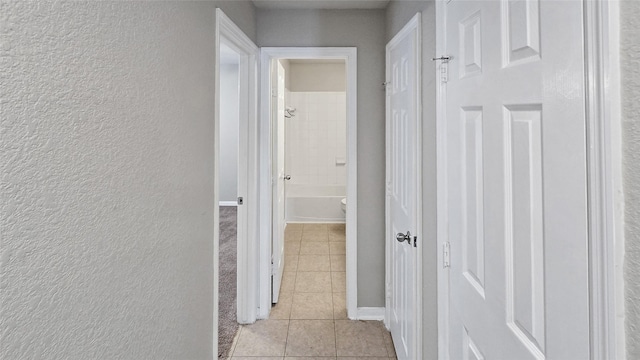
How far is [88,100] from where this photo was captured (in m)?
0.74

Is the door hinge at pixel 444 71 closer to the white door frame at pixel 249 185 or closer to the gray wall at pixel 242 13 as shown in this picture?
the gray wall at pixel 242 13

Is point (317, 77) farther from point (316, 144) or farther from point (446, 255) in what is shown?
point (446, 255)

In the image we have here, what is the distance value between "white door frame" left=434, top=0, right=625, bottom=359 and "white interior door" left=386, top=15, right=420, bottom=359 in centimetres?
109

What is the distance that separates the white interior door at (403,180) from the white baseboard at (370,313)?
0.73ft

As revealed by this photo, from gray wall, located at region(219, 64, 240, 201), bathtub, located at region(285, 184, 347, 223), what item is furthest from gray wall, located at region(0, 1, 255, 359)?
gray wall, located at region(219, 64, 240, 201)

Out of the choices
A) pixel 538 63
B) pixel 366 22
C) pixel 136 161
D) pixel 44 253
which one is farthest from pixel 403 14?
pixel 44 253

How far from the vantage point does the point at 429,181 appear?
152 cm

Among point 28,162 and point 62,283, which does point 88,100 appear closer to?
point 28,162

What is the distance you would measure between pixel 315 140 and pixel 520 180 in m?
5.17

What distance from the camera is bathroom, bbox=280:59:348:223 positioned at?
554cm

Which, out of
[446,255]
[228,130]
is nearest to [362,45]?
[446,255]

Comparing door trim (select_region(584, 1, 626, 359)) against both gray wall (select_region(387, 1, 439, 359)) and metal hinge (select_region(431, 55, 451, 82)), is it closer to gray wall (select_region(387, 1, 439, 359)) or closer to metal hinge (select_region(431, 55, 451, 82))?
metal hinge (select_region(431, 55, 451, 82))

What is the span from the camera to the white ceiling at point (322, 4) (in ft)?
7.75

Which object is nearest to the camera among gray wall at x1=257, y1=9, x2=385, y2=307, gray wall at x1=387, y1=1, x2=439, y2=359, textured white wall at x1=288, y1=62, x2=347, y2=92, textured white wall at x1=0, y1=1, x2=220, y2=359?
textured white wall at x1=0, y1=1, x2=220, y2=359
